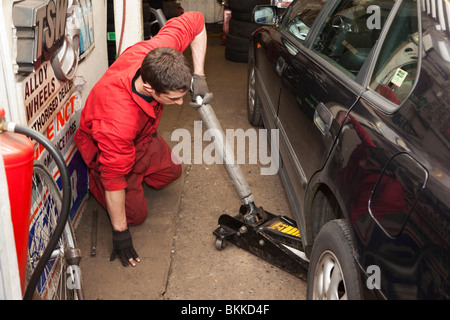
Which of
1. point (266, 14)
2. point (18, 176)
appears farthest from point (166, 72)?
point (266, 14)

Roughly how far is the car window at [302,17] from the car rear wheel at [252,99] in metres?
0.96

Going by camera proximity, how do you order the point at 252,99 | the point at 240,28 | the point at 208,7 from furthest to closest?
the point at 208,7 → the point at 240,28 → the point at 252,99

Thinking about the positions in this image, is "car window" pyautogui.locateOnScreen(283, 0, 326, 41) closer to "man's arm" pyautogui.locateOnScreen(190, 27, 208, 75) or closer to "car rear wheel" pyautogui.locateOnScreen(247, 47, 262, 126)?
"man's arm" pyautogui.locateOnScreen(190, 27, 208, 75)

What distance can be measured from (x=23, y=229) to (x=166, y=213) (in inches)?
71.6

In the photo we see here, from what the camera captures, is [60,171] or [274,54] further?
[274,54]

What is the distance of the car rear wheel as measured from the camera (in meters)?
4.65

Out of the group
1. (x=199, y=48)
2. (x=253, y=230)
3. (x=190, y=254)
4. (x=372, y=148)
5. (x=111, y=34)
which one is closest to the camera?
(x=372, y=148)

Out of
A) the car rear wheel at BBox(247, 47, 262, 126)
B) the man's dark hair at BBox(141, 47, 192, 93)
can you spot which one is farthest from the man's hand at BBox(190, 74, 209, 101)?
the car rear wheel at BBox(247, 47, 262, 126)

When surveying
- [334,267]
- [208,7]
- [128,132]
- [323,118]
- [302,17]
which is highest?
[302,17]

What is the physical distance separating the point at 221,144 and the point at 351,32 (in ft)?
3.12

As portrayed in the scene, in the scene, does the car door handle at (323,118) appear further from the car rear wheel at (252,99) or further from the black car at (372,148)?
the car rear wheel at (252,99)

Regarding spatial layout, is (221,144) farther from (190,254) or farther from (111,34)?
(111,34)

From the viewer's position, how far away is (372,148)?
1.74 m

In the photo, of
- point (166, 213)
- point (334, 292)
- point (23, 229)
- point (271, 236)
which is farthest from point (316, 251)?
point (166, 213)
